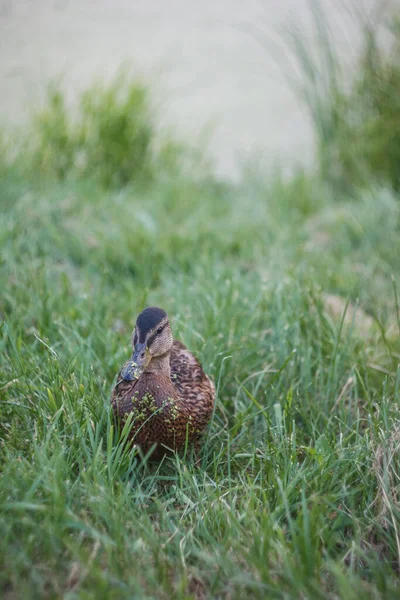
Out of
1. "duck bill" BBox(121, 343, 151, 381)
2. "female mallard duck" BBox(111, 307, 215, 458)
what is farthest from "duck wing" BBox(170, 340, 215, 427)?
"duck bill" BBox(121, 343, 151, 381)

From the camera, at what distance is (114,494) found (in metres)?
1.96

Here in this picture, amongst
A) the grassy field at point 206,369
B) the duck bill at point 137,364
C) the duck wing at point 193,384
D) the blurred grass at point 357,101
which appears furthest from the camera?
the blurred grass at point 357,101

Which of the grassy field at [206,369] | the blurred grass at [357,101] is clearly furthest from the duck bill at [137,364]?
the blurred grass at [357,101]

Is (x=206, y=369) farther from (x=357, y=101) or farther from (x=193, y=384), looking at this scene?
(x=357, y=101)

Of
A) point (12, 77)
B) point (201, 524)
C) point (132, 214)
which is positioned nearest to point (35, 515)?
point (201, 524)

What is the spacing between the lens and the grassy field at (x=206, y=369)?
1.72 metres

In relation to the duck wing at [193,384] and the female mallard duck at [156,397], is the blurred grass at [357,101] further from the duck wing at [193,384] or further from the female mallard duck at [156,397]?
the female mallard duck at [156,397]

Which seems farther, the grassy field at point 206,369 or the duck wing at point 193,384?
the duck wing at point 193,384

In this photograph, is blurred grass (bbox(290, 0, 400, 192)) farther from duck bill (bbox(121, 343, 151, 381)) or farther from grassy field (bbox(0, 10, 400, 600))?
duck bill (bbox(121, 343, 151, 381))

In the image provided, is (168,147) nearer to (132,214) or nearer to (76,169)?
(76,169)

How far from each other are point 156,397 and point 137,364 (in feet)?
0.52

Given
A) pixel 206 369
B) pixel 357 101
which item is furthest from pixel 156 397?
pixel 357 101

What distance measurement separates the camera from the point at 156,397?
2.18m

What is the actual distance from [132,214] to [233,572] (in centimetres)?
282
